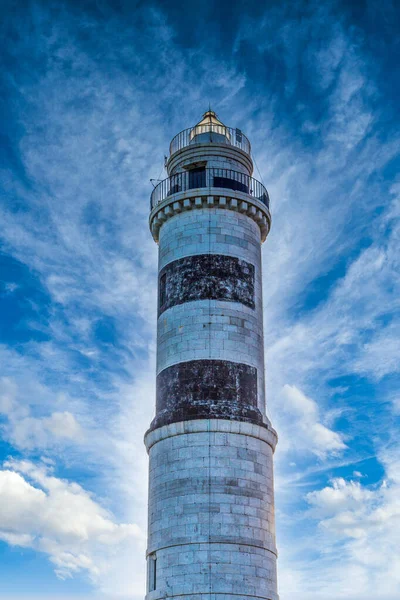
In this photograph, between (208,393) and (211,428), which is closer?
(211,428)

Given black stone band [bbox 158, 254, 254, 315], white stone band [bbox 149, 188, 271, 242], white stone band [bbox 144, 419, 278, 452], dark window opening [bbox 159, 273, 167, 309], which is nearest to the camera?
white stone band [bbox 144, 419, 278, 452]

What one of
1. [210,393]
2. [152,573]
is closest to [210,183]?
[210,393]

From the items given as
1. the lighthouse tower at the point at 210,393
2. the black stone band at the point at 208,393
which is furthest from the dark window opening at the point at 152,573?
the black stone band at the point at 208,393

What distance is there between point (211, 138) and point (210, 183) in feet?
9.52

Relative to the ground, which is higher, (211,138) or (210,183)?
(211,138)

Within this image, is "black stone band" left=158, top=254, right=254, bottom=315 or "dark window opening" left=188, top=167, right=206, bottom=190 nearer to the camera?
"black stone band" left=158, top=254, right=254, bottom=315

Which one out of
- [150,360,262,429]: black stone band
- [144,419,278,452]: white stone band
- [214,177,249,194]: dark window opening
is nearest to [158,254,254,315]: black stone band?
[150,360,262,429]: black stone band

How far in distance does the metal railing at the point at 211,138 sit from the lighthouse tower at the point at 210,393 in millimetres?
530

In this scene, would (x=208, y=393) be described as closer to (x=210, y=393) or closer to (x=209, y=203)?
(x=210, y=393)

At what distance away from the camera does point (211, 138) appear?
1452 inches

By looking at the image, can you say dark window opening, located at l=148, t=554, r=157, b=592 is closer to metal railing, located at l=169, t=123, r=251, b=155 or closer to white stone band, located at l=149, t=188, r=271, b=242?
white stone band, located at l=149, t=188, r=271, b=242

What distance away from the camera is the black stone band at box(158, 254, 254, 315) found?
1282 inches

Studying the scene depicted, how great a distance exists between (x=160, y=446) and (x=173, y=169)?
43.9 ft

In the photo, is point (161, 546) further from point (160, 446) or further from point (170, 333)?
point (170, 333)
